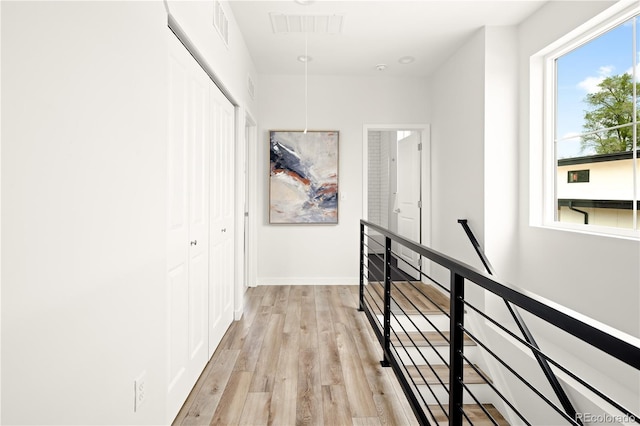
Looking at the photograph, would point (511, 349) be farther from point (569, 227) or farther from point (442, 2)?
point (442, 2)

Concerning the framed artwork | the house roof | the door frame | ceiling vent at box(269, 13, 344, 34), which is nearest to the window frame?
the house roof

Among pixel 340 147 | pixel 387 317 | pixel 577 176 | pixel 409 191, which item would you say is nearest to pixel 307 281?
pixel 340 147

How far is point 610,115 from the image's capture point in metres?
2.33

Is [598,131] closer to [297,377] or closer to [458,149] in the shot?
[458,149]

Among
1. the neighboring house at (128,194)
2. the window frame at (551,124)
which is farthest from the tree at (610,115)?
the window frame at (551,124)

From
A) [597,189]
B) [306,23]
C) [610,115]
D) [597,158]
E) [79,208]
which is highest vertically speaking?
[306,23]

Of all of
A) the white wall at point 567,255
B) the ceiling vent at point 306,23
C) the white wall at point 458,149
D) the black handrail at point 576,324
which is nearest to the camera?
the black handrail at point 576,324

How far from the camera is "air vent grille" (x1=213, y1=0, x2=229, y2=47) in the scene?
2.36 metres

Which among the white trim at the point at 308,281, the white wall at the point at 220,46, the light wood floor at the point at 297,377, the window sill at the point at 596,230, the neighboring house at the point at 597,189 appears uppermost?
the white wall at the point at 220,46

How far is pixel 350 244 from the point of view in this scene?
4.59 m

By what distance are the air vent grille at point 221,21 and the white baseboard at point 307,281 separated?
2.83 m

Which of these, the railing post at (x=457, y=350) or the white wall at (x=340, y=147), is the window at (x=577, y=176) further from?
the white wall at (x=340, y=147)

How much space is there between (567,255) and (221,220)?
2.57 meters

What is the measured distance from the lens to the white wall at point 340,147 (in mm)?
4492
